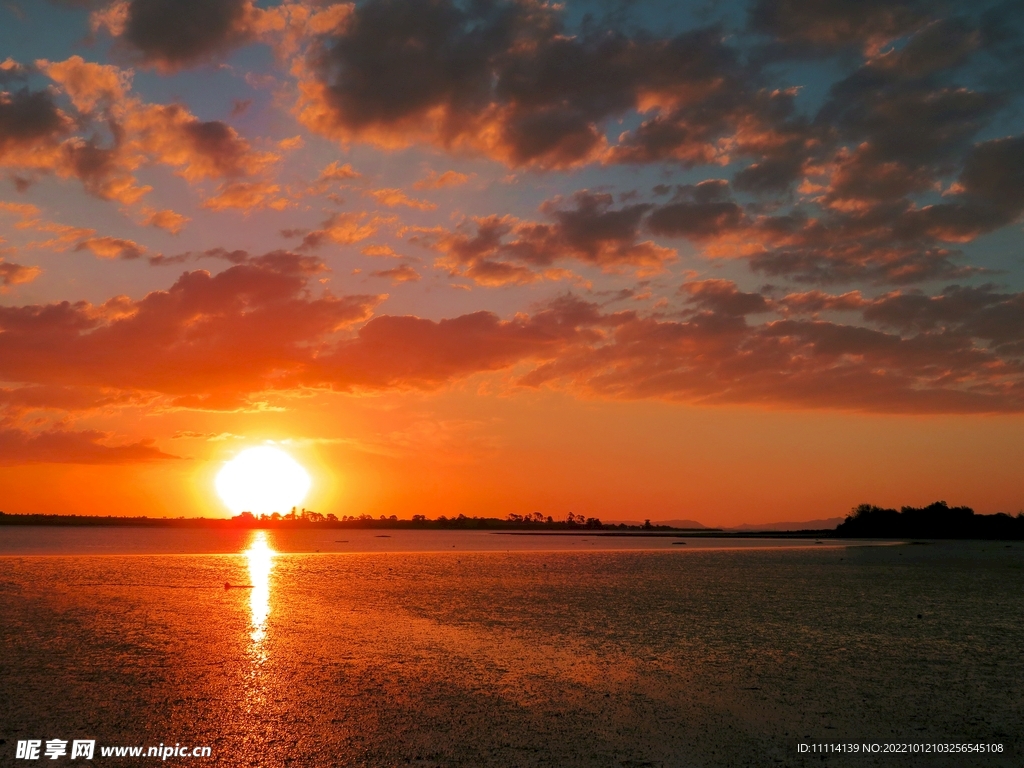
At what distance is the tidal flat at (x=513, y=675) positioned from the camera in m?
9.85

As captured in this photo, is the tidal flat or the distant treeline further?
the distant treeline

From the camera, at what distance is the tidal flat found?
32.3 feet

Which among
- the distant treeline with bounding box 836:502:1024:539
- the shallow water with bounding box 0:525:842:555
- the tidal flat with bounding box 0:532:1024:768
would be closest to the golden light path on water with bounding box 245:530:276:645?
the tidal flat with bounding box 0:532:1024:768

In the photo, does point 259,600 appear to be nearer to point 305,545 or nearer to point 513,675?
point 513,675

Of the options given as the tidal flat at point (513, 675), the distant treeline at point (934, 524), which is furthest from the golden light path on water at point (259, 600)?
the distant treeline at point (934, 524)

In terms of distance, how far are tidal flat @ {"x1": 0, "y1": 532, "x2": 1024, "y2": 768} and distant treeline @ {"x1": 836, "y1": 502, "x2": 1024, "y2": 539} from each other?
A: 311 feet

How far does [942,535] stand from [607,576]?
3703 inches

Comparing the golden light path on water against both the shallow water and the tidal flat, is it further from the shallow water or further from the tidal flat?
the shallow water

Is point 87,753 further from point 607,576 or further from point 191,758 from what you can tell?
point 607,576

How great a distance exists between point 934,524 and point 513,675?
4740 inches

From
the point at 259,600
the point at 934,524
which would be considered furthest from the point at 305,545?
the point at 934,524

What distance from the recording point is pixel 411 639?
56.0 ft

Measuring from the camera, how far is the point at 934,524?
113 metres

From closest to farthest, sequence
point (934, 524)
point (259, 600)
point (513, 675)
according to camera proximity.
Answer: point (513, 675), point (259, 600), point (934, 524)
